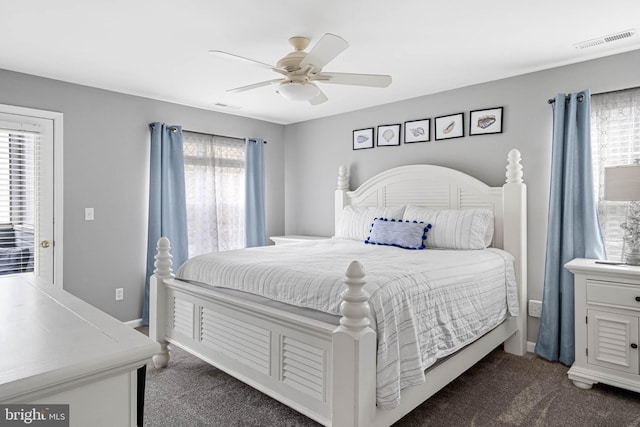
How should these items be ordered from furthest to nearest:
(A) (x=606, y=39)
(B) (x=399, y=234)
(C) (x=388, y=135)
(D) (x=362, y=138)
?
(D) (x=362, y=138)
(C) (x=388, y=135)
(B) (x=399, y=234)
(A) (x=606, y=39)

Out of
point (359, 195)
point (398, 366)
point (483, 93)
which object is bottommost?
point (398, 366)

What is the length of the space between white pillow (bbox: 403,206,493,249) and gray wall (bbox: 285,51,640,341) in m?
A: 0.40

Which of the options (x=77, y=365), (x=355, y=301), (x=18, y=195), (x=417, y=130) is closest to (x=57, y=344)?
(x=77, y=365)

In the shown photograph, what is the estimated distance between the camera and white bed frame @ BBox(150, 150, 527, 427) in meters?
1.79

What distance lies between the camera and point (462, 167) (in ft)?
12.6

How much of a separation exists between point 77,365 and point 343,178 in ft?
13.5

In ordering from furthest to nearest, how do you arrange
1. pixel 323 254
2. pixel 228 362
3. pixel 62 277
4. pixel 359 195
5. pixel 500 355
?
pixel 359 195 → pixel 62 277 → pixel 500 355 → pixel 323 254 → pixel 228 362

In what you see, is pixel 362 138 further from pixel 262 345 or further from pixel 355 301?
pixel 355 301

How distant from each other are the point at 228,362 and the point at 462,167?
2.73 m

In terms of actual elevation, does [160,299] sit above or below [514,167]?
below

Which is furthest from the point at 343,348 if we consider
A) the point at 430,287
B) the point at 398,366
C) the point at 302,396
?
the point at 430,287

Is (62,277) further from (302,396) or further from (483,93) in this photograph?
(483,93)

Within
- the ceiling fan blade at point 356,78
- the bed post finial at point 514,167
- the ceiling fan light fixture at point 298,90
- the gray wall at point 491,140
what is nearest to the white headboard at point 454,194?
the bed post finial at point 514,167

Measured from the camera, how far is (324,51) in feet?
7.32
